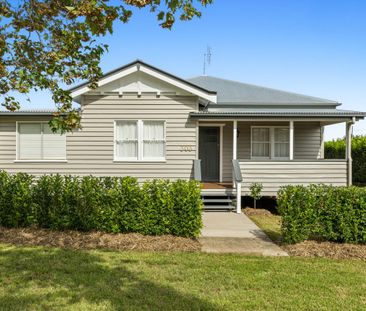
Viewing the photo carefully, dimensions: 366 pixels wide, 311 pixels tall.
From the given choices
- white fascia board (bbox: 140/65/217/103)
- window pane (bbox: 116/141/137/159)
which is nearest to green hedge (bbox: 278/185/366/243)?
white fascia board (bbox: 140/65/217/103)

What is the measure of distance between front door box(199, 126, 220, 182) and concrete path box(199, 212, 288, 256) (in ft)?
12.4

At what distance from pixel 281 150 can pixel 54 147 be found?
31.9ft

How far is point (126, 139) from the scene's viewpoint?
12336 mm

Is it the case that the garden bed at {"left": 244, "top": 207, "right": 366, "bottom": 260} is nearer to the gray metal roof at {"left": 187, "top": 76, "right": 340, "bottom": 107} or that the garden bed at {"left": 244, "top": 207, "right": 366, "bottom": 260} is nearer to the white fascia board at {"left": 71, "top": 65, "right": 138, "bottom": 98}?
the white fascia board at {"left": 71, "top": 65, "right": 138, "bottom": 98}

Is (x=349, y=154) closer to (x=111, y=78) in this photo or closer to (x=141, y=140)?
(x=141, y=140)

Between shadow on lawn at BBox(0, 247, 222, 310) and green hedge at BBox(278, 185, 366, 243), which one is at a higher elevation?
green hedge at BBox(278, 185, 366, 243)

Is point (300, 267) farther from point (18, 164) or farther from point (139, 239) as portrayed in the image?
point (18, 164)

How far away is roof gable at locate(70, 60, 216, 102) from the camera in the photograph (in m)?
11.7

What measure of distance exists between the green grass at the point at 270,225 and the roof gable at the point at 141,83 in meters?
4.66

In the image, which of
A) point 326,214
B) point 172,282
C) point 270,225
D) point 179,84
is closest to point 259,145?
point 179,84

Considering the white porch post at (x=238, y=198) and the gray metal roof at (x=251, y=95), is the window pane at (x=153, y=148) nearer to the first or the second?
the white porch post at (x=238, y=198)

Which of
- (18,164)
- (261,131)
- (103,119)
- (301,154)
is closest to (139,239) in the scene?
(103,119)

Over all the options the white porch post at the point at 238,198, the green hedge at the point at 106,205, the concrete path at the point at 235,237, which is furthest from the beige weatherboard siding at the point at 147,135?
the green hedge at the point at 106,205

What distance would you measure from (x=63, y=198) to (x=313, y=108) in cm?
1207
